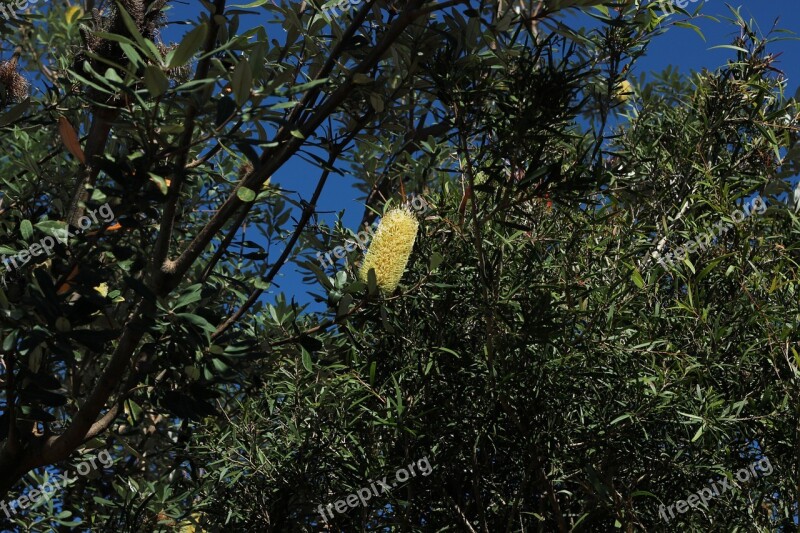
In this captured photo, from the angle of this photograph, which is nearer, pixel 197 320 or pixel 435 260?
pixel 197 320

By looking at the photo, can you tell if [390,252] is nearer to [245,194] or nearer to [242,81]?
[245,194]

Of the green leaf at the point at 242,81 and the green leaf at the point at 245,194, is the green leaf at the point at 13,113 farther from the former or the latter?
the green leaf at the point at 242,81

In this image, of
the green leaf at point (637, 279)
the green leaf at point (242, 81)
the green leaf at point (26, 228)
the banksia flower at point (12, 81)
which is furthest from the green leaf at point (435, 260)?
the banksia flower at point (12, 81)

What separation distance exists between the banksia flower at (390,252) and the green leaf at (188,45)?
2.51 ft

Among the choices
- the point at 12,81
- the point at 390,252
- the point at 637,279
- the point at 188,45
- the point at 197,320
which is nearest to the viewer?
the point at 188,45

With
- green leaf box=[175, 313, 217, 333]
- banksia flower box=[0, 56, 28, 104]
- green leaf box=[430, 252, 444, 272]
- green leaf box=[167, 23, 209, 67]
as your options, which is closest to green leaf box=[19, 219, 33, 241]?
green leaf box=[175, 313, 217, 333]

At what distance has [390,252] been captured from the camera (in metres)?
2.23

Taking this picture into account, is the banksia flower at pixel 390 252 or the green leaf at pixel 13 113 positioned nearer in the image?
the banksia flower at pixel 390 252

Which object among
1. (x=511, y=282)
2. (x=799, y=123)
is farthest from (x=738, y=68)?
(x=511, y=282)

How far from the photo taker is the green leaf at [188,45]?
5.24 feet

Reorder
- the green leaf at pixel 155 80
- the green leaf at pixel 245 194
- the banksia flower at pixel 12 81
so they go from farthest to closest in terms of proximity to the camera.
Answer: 1. the banksia flower at pixel 12 81
2. the green leaf at pixel 245 194
3. the green leaf at pixel 155 80

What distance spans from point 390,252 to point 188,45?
0.80 meters

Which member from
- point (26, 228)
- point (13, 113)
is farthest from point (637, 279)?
point (13, 113)

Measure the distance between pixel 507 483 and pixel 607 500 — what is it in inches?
15.1
